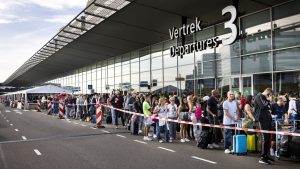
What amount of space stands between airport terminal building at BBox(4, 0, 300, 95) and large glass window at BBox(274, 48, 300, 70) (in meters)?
0.02

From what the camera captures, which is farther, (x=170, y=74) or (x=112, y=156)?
(x=170, y=74)

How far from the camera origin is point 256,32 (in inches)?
778

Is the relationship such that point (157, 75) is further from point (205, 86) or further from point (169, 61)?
point (205, 86)

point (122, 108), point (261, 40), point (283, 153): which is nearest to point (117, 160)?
point (283, 153)

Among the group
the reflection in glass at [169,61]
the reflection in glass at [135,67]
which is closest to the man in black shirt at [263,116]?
the reflection in glass at [169,61]

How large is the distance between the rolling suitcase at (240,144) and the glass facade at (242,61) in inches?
305

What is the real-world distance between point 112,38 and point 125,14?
22.9 ft

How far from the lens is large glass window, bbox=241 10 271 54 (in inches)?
750

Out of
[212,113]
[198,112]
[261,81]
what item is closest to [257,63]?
[261,81]

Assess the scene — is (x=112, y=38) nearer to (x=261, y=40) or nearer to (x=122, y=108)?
(x=122, y=108)

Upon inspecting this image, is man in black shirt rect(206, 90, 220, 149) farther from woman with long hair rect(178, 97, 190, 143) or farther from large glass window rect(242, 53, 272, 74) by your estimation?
large glass window rect(242, 53, 272, 74)

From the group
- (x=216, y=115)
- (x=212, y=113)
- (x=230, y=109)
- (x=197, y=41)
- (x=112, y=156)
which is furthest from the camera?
(x=197, y=41)

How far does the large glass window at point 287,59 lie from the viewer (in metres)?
16.9

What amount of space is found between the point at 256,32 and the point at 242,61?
180 centimetres
